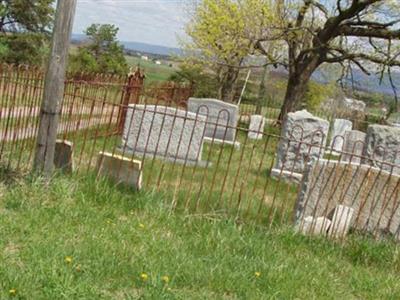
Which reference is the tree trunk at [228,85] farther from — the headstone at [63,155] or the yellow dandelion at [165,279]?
the yellow dandelion at [165,279]

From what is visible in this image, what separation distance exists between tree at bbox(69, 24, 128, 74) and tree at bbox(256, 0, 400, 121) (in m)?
11.5

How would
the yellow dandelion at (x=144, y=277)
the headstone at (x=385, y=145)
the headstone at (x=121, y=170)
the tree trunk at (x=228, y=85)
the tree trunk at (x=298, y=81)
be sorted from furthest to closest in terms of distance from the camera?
1. the tree trunk at (x=228, y=85)
2. the tree trunk at (x=298, y=81)
3. the headstone at (x=385, y=145)
4. the headstone at (x=121, y=170)
5. the yellow dandelion at (x=144, y=277)

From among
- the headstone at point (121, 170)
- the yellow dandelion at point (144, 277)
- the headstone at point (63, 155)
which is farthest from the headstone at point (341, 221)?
the headstone at point (63, 155)

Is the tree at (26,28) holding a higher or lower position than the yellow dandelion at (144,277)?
higher

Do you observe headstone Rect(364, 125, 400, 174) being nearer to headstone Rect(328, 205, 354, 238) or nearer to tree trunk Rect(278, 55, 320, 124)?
headstone Rect(328, 205, 354, 238)

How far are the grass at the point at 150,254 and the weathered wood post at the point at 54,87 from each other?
0.92ft

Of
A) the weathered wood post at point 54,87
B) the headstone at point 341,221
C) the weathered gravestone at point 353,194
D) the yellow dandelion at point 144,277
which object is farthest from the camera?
the weathered gravestone at point 353,194

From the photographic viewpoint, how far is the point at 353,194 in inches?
238

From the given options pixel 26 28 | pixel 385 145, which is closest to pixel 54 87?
pixel 385 145

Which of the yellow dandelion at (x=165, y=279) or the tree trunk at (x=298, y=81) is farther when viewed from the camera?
the tree trunk at (x=298, y=81)

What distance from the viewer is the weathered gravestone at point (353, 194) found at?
5.89 m

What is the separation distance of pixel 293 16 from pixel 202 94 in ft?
31.4

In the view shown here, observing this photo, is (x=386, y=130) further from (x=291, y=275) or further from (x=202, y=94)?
(x=202, y=94)

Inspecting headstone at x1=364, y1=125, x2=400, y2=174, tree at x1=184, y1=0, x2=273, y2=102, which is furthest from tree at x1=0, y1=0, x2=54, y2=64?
headstone at x1=364, y1=125, x2=400, y2=174
